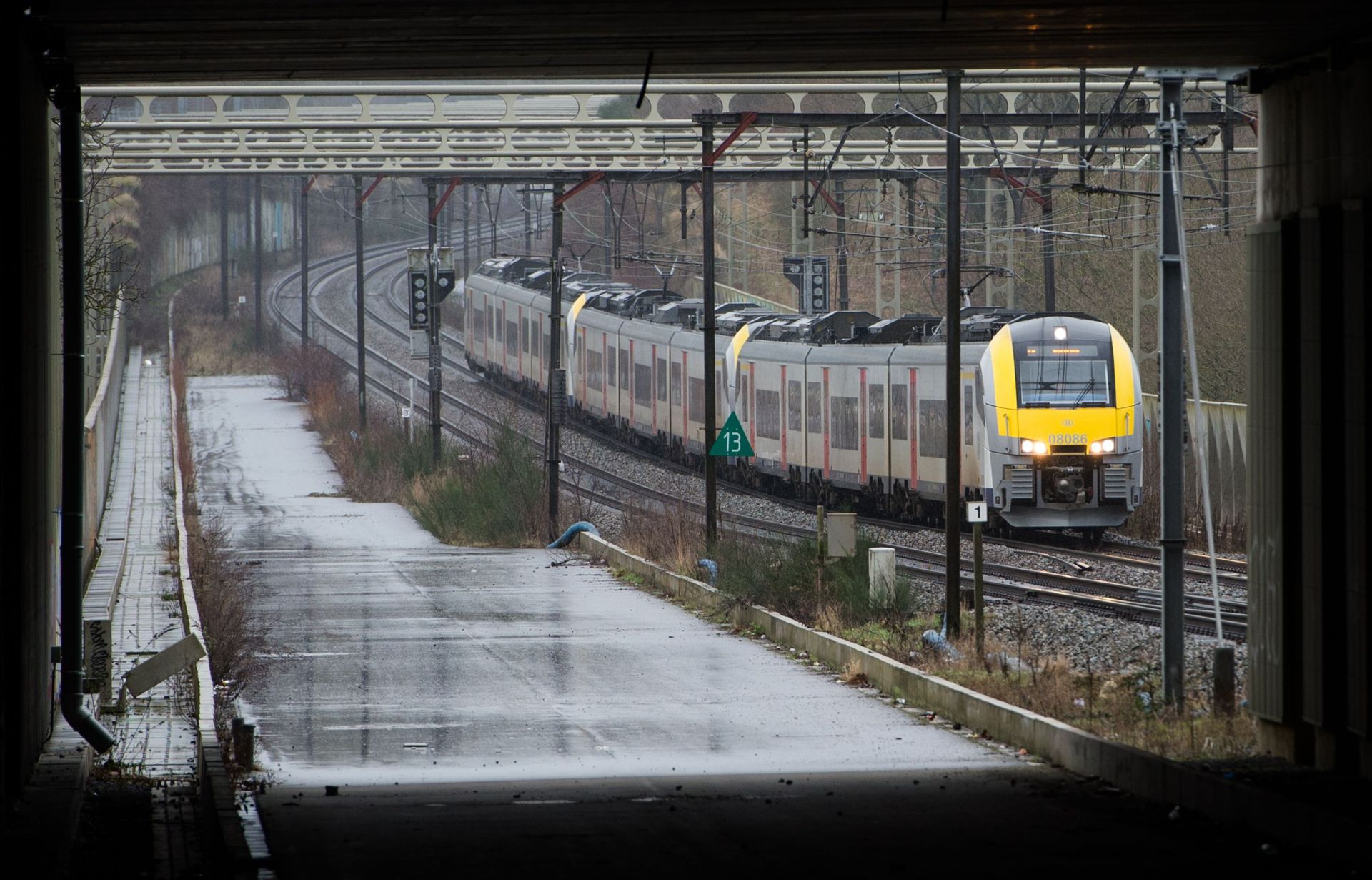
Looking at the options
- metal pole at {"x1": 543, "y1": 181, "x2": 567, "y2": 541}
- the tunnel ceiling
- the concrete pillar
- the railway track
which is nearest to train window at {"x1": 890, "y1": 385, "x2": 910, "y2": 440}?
the railway track

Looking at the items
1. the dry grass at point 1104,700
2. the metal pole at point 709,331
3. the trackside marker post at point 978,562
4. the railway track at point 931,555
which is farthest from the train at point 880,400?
the dry grass at point 1104,700

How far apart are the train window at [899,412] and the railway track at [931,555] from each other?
1.65 metres

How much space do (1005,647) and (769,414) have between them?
18.6m

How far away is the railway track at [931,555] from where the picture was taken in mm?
20547

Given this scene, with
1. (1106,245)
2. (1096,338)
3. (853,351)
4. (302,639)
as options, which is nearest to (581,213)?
(1106,245)

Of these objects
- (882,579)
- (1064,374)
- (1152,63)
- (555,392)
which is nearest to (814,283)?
(555,392)

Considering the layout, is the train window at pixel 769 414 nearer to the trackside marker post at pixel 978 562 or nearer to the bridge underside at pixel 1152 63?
the trackside marker post at pixel 978 562

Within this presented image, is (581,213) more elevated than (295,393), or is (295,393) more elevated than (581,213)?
(581,213)

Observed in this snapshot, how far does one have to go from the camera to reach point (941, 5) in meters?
10.5

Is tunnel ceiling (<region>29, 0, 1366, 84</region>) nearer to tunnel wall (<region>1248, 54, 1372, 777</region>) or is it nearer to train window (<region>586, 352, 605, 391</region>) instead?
tunnel wall (<region>1248, 54, 1372, 777</region>)

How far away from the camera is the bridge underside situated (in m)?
10.4

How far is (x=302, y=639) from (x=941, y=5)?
517 inches

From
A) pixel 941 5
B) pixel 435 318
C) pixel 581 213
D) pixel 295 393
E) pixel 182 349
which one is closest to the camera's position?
pixel 941 5

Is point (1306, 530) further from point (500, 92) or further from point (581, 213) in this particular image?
point (581, 213)
